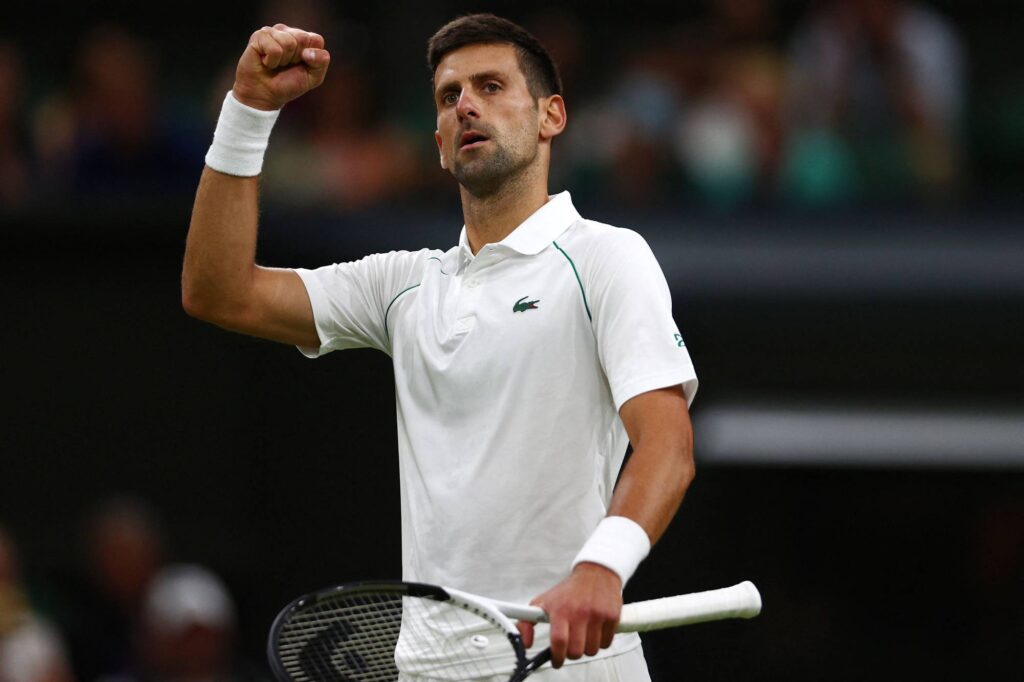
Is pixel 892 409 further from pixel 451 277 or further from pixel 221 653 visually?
pixel 451 277

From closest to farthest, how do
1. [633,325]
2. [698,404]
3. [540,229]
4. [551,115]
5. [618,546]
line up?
[618,546]
[633,325]
[540,229]
[551,115]
[698,404]

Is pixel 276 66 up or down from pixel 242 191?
up

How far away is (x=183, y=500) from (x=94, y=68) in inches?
104

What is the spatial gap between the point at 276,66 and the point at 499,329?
0.90 metres

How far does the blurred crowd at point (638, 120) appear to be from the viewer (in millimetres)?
8703

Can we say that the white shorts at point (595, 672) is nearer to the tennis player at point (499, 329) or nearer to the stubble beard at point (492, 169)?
the tennis player at point (499, 329)

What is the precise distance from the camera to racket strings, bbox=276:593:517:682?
3844 mm

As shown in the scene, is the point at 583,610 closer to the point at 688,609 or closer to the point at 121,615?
the point at 688,609

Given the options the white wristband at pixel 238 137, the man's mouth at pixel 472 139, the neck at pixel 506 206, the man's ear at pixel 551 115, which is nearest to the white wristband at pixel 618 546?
the neck at pixel 506 206

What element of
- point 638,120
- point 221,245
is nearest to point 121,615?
point 638,120

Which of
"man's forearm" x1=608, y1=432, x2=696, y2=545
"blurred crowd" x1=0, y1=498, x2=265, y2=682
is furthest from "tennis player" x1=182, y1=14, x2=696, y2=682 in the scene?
"blurred crowd" x1=0, y1=498, x2=265, y2=682

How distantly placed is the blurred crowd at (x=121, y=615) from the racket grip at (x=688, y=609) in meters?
4.74

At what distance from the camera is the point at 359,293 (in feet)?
14.8

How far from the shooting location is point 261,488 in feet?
30.6
